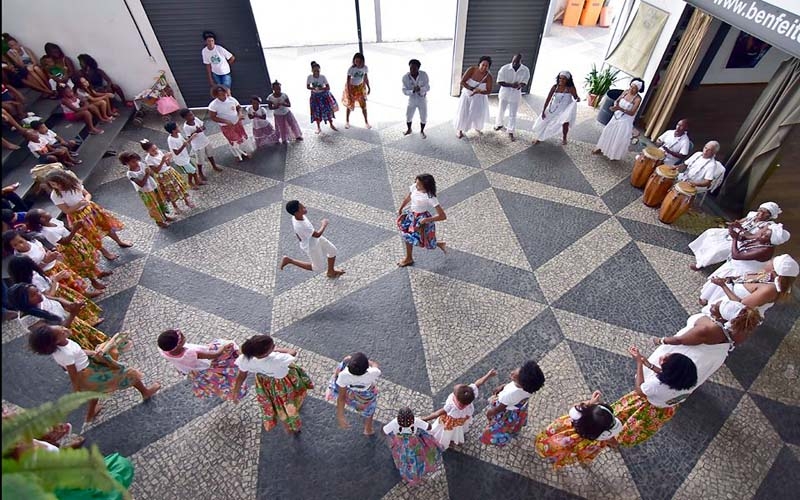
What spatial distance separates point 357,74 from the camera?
7.81 m

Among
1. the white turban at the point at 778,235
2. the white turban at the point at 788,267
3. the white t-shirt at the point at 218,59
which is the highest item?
the white t-shirt at the point at 218,59

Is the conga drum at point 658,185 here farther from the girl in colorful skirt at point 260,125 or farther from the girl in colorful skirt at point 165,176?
the girl in colorful skirt at point 165,176

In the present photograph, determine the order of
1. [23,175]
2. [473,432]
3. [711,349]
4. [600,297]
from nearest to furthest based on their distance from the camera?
[711,349] → [473,432] → [600,297] → [23,175]

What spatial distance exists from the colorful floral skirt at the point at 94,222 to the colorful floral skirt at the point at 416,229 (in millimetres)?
3822

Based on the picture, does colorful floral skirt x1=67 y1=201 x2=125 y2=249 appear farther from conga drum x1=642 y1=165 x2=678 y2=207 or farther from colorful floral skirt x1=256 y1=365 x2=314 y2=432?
conga drum x1=642 y1=165 x2=678 y2=207

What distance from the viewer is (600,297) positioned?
541 cm

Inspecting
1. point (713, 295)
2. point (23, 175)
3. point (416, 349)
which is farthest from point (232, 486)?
point (23, 175)

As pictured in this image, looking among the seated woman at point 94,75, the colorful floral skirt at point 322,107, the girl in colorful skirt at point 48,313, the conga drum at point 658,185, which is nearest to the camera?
the girl in colorful skirt at point 48,313

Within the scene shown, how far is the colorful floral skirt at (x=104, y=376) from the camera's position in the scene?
3877 millimetres

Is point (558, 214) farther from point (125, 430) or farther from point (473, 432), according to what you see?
point (125, 430)

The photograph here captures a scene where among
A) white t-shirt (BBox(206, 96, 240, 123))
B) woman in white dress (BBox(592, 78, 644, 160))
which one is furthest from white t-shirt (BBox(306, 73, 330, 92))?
woman in white dress (BBox(592, 78, 644, 160))

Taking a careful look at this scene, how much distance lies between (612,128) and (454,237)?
3536mm

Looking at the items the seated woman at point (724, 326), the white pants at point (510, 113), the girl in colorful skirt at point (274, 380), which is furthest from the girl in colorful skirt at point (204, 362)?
the white pants at point (510, 113)

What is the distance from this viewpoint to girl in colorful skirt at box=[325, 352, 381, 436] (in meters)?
3.47
